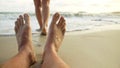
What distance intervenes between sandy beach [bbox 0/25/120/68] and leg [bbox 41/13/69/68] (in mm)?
185

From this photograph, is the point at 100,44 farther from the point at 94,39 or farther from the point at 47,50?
the point at 47,50

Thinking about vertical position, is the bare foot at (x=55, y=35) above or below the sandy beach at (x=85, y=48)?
above

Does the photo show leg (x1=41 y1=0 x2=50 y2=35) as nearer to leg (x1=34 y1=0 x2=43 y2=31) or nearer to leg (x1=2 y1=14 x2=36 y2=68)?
leg (x1=34 y1=0 x2=43 y2=31)

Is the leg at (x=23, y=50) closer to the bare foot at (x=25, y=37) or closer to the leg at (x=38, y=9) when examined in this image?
the bare foot at (x=25, y=37)

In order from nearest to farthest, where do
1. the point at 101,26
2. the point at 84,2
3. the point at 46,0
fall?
the point at 46,0
the point at 101,26
the point at 84,2

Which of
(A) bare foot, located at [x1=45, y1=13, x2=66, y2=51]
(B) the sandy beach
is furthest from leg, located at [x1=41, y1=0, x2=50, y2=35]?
(A) bare foot, located at [x1=45, y1=13, x2=66, y2=51]

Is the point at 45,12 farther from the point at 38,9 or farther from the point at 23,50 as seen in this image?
the point at 23,50

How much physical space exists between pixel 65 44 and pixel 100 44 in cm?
36

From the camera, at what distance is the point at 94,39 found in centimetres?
317

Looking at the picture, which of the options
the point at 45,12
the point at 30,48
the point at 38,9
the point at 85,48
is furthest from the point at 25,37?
the point at 38,9

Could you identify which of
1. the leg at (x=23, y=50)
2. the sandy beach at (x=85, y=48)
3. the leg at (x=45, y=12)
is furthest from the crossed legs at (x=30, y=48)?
the leg at (x=45, y=12)

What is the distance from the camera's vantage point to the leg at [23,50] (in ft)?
5.77

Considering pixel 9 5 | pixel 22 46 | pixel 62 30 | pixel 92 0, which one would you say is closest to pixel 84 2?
pixel 92 0

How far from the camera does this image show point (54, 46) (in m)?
2.15
